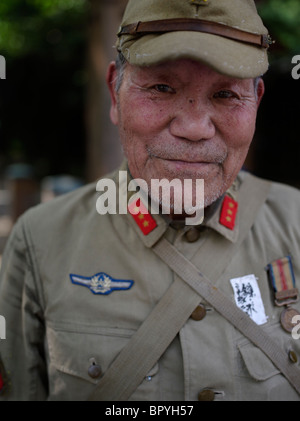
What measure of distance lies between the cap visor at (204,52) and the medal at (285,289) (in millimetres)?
796

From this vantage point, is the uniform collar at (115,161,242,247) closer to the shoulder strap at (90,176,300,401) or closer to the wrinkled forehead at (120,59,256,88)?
the shoulder strap at (90,176,300,401)

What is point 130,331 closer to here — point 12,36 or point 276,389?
point 276,389

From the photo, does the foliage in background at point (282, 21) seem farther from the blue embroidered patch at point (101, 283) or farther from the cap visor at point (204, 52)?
the blue embroidered patch at point (101, 283)

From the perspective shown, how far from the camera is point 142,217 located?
187cm

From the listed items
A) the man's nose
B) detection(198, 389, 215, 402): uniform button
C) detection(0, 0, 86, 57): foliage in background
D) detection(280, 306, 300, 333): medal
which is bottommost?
detection(198, 389, 215, 402): uniform button

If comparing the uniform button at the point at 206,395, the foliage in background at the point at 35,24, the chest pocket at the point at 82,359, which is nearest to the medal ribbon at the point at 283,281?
the uniform button at the point at 206,395

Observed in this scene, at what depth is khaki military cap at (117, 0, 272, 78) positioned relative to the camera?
138cm

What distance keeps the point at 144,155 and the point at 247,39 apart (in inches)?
21.1

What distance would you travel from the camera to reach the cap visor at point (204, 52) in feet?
4.49

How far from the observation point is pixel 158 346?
5.44 feet

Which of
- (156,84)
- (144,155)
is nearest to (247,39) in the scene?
(156,84)

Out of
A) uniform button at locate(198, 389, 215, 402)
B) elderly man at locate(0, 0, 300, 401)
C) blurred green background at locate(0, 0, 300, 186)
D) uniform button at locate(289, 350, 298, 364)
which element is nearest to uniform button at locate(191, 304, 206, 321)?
elderly man at locate(0, 0, 300, 401)

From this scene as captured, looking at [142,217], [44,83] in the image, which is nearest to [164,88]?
[142,217]

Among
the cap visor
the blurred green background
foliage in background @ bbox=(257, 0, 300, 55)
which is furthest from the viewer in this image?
foliage in background @ bbox=(257, 0, 300, 55)
